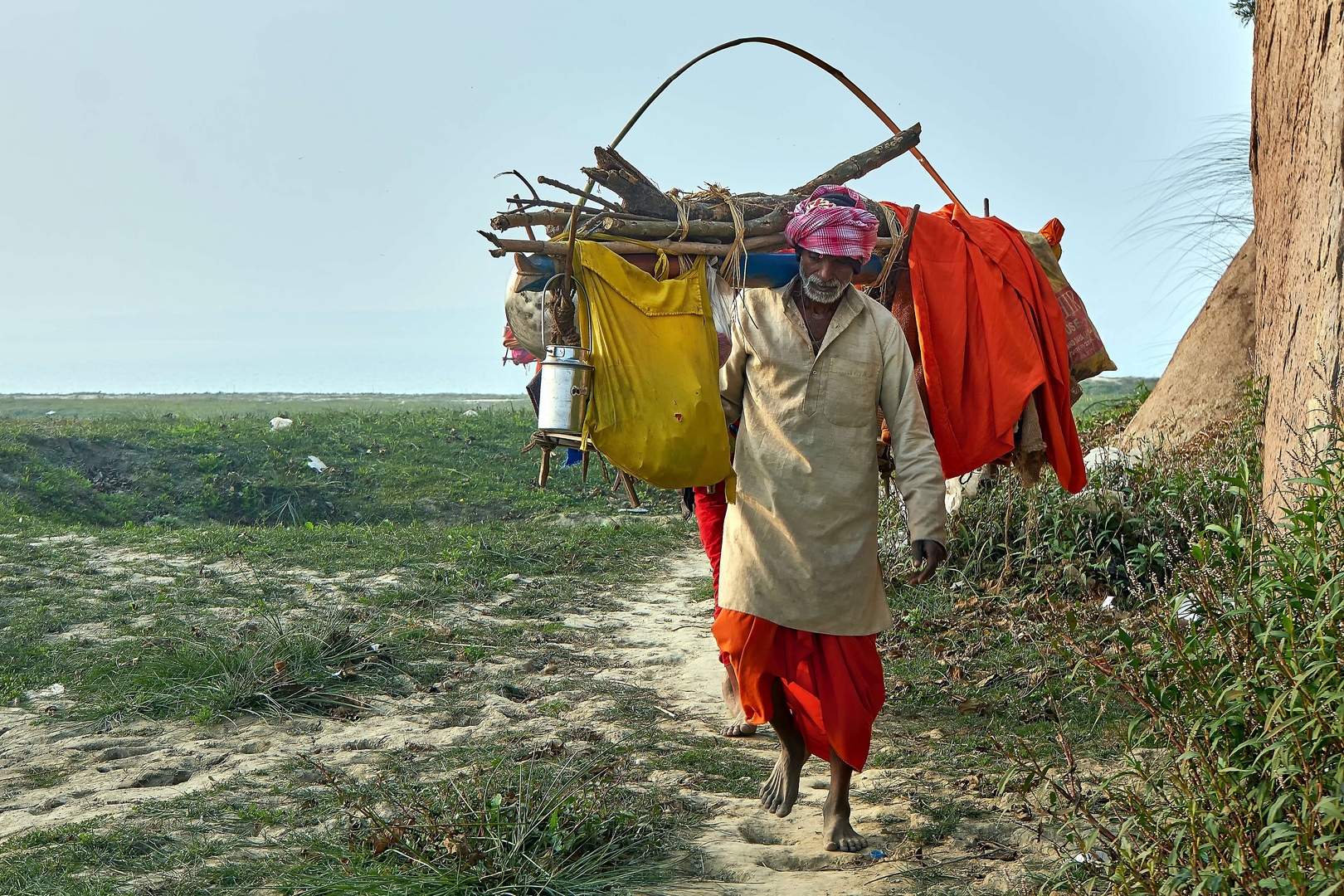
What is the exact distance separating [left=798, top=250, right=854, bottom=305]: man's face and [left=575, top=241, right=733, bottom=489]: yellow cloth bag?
51 cm

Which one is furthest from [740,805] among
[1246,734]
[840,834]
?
[1246,734]

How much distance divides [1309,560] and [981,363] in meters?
1.74

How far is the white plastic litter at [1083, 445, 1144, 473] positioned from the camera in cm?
720

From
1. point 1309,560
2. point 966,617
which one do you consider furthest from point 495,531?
point 1309,560

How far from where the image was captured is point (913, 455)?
12.6 feet

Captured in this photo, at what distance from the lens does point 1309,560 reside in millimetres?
2721

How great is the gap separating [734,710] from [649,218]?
2.24 meters

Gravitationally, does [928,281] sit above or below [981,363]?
above

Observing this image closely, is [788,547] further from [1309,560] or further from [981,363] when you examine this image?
[1309,560]

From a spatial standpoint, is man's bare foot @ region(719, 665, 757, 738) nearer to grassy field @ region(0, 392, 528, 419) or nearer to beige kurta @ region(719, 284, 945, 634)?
beige kurta @ region(719, 284, 945, 634)

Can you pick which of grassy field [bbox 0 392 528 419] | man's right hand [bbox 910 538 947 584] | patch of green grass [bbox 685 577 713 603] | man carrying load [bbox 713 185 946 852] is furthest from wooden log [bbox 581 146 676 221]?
grassy field [bbox 0 392 528 419]

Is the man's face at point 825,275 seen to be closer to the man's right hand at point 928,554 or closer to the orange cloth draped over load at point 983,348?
the orange cloth draped over load at point 983,348

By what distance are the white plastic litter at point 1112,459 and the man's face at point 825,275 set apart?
3.73 meters

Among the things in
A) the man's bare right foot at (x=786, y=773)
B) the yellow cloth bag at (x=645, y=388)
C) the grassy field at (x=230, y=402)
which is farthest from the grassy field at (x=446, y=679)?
the grassy field at (x=230, y=402)
